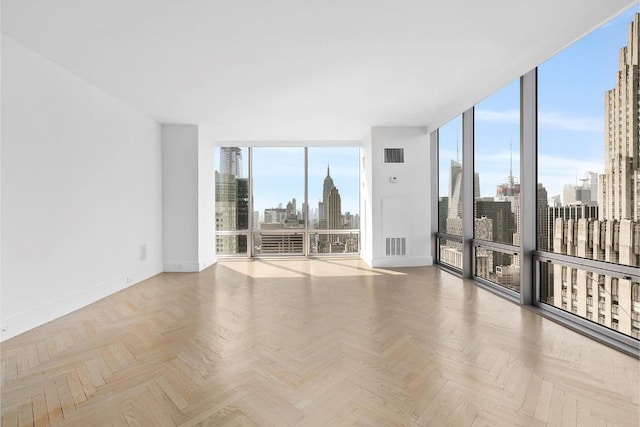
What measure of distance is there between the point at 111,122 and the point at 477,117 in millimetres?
5844

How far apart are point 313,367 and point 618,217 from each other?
3.10 metres

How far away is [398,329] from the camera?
10.5 ft

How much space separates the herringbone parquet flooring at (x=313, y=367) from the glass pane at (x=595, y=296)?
1.11ft

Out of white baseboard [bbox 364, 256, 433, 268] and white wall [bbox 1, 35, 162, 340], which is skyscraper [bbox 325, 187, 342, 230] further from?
white wall [bbox 1, 35, 162, 340]

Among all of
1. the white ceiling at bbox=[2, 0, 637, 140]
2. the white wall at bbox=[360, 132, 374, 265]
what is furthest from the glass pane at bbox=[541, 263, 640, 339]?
the white wall at bbox=[360, 132, 374, 265]

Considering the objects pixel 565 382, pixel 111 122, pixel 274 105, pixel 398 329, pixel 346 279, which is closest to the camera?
pixel 565 382

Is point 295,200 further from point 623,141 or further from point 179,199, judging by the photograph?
point 623,141

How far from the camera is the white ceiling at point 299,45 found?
2686 mm

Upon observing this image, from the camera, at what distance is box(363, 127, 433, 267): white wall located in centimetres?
667

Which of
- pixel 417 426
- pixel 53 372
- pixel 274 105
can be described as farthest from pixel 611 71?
pixel 53 372

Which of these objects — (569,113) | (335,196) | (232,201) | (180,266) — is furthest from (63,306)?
(569,113)

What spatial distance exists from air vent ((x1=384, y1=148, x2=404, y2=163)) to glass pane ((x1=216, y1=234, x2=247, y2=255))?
403cm

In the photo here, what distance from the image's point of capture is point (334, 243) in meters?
8.10

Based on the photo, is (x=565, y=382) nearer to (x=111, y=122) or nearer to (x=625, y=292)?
(x=625, y=292)
